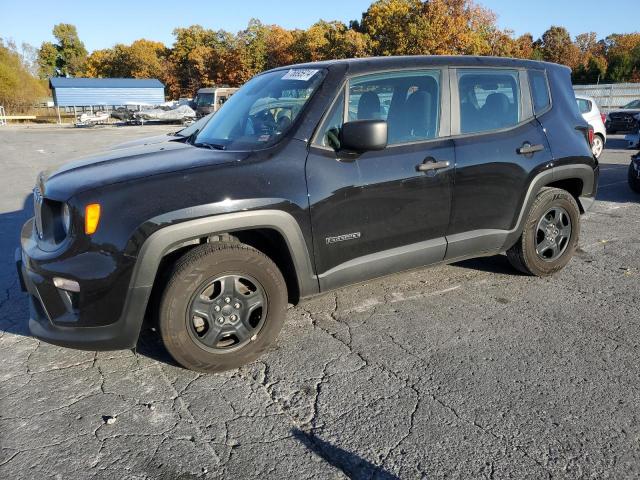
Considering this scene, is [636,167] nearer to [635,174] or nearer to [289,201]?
[635,174]

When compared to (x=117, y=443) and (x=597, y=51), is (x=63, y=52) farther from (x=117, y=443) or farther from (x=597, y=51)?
(x=117, y=443)

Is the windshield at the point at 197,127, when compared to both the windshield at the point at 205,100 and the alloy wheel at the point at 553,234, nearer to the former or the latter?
the alloy wheel at the point at 553,234

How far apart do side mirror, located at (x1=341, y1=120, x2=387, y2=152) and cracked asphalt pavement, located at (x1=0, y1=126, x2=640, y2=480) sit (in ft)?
4.27

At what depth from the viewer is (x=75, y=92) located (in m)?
41.6

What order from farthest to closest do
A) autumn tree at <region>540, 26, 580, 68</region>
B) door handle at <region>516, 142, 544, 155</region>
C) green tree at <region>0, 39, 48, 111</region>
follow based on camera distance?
autumn tree at <region>540, 26, 580, 68</region> < green tree at <region>0, 39, 48, 111</region> < door handle at <region>516, 142, 544, 155</region>

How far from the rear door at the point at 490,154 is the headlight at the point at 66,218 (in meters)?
2.47

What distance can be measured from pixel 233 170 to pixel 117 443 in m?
1.53

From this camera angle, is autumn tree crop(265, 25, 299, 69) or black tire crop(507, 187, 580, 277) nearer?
black tire crop(507, 187, 580, 277)

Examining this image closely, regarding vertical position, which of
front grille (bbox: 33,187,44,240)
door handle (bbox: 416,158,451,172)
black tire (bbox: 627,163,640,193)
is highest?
door handle (bbox: 416,158,451,172)

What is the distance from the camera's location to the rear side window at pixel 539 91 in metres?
4.17

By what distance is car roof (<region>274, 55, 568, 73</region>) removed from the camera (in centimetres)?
341

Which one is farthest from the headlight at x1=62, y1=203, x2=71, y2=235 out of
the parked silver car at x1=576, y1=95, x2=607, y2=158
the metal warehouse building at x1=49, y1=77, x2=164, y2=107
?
the metal warehouse building at x1=49, y1=77, x2=164, y2=107

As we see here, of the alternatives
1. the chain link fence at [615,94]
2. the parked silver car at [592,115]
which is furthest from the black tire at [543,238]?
the chain link fence at [615,94]

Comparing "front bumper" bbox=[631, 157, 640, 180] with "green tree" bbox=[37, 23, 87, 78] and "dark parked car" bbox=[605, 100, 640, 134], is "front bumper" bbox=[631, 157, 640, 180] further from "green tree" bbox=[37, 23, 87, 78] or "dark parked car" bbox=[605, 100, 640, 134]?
"green tree" bbox=[37, 23, 87, 78]
